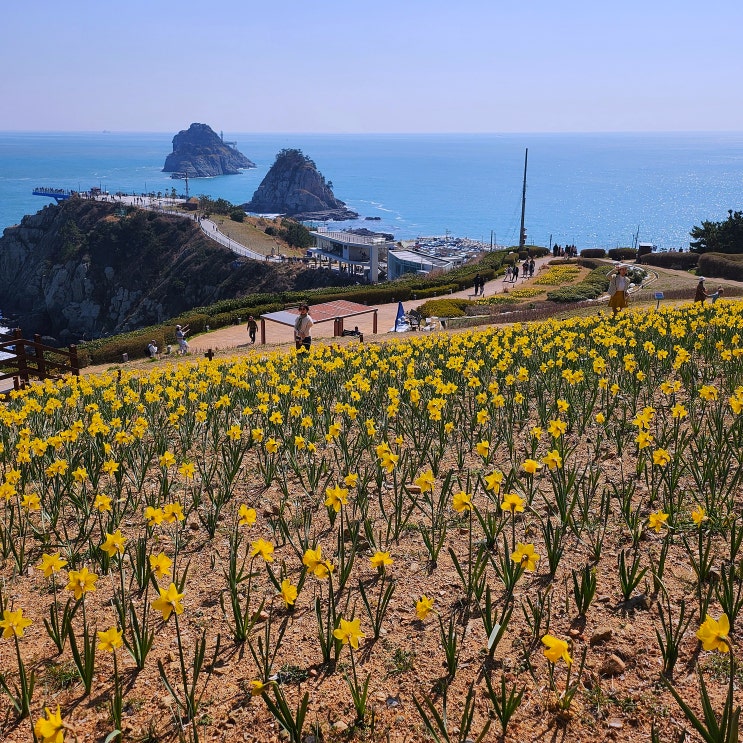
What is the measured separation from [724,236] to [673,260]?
406cm

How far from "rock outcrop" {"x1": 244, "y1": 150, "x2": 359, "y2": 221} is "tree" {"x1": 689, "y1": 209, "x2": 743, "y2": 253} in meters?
138

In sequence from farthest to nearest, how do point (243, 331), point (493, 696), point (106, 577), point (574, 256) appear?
1. point (574, 256)
2. point (243, 331)
3. point (106, 577)
4. point (493, 696)

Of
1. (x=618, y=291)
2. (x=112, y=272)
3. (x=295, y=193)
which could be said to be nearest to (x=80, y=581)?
(x=618, y=291)

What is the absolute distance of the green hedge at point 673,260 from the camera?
47.3 meters

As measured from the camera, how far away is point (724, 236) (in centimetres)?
4841

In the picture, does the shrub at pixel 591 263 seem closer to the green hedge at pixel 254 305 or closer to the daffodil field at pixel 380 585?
the green hedge at pixel 254 305

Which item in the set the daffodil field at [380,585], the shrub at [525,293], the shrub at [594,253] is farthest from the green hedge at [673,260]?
the daffodil field at [380,585]

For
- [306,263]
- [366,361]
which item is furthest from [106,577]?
[306,263]

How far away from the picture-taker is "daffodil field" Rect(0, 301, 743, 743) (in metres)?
3.60

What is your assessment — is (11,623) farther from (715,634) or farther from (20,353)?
(20,353)

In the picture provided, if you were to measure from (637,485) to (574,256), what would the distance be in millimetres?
55059

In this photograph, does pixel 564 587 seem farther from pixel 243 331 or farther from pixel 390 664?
pixel 243 331

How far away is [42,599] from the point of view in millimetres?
4906

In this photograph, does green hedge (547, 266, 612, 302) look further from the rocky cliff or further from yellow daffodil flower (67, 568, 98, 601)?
the rocky cliff
